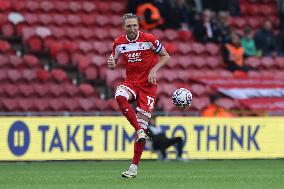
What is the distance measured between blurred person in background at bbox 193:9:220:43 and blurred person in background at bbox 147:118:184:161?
485 cm

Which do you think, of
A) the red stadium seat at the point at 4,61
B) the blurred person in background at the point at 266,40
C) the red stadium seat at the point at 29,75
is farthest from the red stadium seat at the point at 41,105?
the blurred person in background at the point at 266,40

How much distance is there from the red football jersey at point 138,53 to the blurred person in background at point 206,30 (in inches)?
389

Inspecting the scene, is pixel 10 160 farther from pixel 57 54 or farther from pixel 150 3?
pixel 150 3

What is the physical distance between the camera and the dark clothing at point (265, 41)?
74.0 ft

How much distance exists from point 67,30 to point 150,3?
2.02 m

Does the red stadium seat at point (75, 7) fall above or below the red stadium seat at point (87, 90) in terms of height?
above

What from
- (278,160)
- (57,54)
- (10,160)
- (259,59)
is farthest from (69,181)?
(259,59)

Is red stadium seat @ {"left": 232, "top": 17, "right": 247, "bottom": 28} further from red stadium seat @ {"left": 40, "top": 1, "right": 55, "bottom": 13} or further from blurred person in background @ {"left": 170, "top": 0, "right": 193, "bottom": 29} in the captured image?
red stadium seat @ {"left": 40, "top": 1, "right": 55, "bottom": 13}

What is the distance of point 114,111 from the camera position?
62.4 feet

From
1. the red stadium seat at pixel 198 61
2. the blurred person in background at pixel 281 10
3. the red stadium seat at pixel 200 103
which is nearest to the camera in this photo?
the red stadium seat at pixel 200 103

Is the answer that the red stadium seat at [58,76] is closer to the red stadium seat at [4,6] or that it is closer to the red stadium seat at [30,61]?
the red stadium seat at [30,61]

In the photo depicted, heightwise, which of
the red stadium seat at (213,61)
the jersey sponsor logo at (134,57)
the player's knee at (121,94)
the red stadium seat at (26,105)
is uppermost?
the jersey sponsor logo at (134,57)

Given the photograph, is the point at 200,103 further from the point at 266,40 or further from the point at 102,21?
the point at 266,40

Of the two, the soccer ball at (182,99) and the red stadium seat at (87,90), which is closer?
the soccer ball at (182,99)
